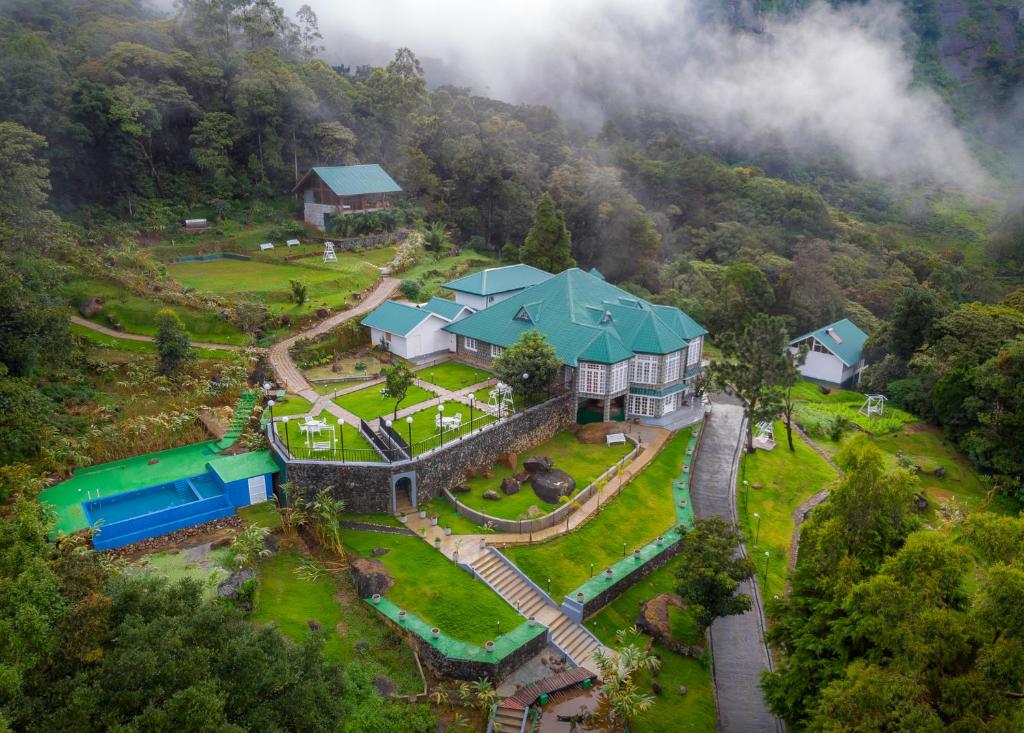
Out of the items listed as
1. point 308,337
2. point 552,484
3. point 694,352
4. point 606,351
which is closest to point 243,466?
point 552,484

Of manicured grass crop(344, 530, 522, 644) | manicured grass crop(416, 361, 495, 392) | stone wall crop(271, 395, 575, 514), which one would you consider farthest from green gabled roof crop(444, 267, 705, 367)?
manicured grass crop(344, 530, 522, 644)

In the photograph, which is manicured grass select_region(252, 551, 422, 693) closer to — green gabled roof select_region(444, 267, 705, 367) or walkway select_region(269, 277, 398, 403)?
walkway select_region(269, 277, 398, 403)

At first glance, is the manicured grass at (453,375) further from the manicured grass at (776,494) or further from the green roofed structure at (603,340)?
the manicured grass at (776,494)

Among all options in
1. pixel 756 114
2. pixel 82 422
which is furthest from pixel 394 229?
pixel 756 114

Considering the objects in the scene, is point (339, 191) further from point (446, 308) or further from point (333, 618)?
point (333, 618)

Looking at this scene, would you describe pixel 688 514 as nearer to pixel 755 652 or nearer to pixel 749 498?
pixel 749 498
